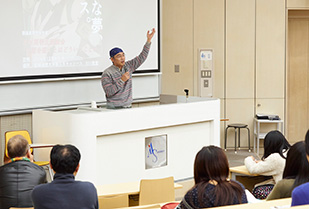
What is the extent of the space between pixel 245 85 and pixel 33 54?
4.50 metres

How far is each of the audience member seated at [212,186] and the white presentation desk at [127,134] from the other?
275cm

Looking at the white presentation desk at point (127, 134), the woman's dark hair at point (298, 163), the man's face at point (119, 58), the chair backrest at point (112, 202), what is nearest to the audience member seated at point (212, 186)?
the woman's dark hair at point (298, 163)

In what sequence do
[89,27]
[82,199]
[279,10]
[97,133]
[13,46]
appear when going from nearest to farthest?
1. [82,199]
2. [97,133]
3. [13,46]
4. [89,27]
5. [279,10]

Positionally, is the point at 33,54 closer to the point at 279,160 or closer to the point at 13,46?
the point at 13,46

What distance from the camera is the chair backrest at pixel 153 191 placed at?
432cm

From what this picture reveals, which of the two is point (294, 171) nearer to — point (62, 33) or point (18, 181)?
point (18, 181)

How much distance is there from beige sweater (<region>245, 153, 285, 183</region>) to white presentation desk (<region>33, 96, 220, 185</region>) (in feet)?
5.24

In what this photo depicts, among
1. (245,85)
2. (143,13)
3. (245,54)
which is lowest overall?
(245,85)

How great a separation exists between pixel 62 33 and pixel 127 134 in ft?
6.75

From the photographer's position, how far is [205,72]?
9609 millimetres

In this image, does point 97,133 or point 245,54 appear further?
point 245,54

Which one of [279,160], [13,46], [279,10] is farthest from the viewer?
[279,10]

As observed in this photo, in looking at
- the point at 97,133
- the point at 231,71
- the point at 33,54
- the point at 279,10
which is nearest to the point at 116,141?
the point at 97,133

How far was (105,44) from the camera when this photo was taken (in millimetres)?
7617
